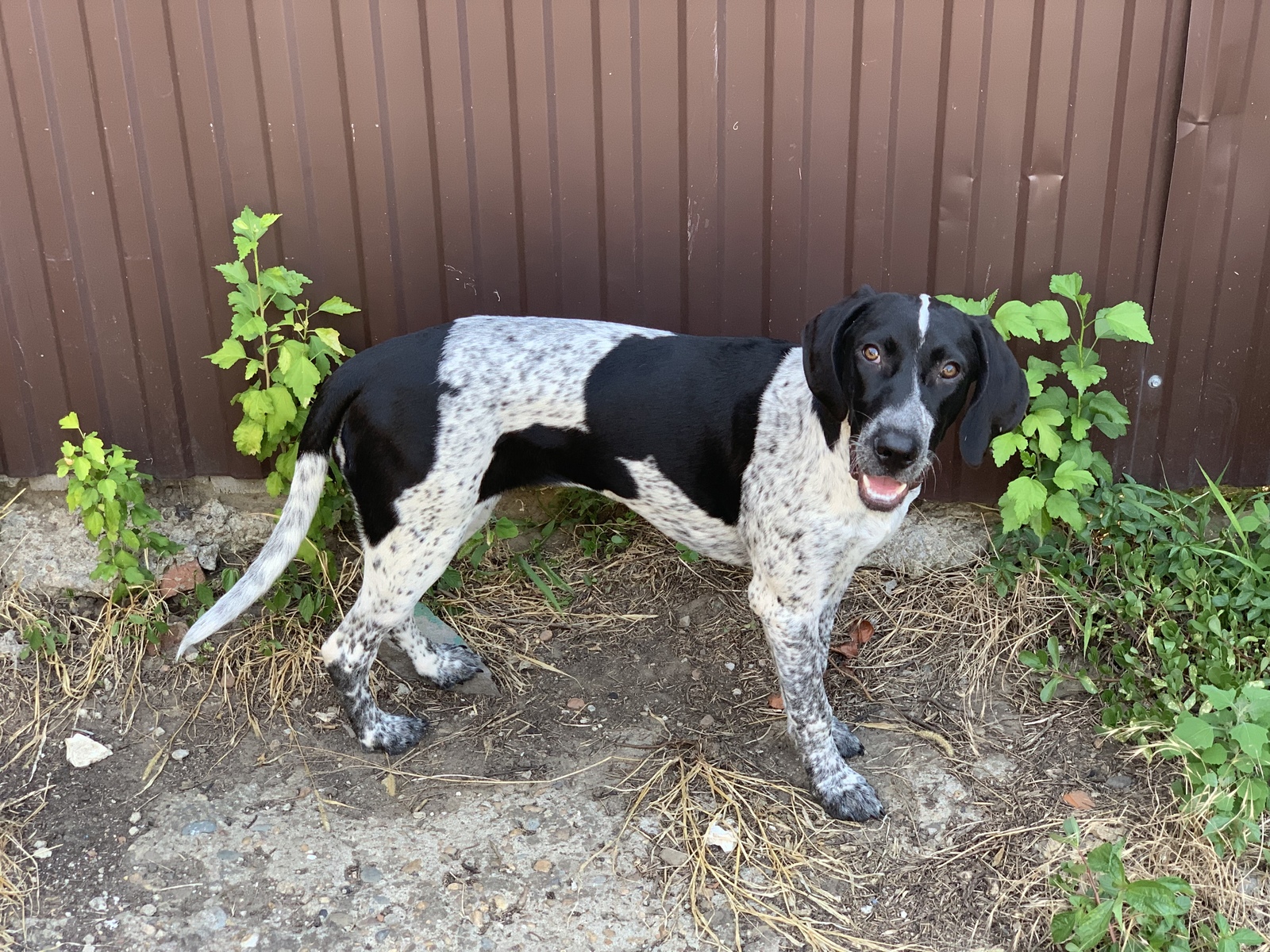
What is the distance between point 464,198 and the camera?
10.8 feet

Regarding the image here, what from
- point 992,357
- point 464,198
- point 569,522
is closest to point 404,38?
point 464,198

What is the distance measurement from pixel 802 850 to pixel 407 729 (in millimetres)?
1181

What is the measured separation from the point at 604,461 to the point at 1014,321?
121 cm

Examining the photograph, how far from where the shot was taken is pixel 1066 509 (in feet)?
10.3

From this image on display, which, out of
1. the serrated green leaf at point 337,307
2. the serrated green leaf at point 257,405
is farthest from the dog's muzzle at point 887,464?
the serrated green leaf at point 257,405

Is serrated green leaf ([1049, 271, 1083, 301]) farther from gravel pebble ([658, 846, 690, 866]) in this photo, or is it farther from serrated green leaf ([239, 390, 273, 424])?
serrated green leaf ([239, 390, 273, 424])

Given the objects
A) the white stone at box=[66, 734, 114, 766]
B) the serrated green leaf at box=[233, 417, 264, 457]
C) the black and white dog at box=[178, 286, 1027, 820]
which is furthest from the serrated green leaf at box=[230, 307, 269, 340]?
the white stone at box=[66, 734, 114, 766]

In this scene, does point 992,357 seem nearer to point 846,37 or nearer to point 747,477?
point 747,477

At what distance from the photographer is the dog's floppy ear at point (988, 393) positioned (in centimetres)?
242

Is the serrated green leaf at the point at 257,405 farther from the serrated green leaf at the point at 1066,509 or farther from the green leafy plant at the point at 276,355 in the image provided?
the serrated green leaf at the point at 1066,509

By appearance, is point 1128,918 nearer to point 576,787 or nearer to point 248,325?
point 576,787

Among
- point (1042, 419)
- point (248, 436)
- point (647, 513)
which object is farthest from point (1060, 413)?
point (248, 436)

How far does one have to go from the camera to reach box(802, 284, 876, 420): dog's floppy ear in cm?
239

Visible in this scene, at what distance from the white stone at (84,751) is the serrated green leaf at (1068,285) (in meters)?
3.04
